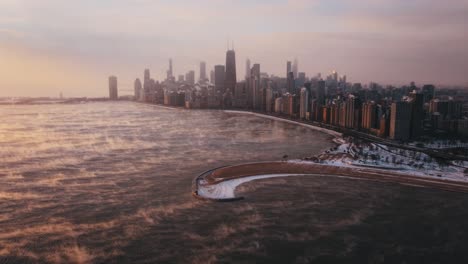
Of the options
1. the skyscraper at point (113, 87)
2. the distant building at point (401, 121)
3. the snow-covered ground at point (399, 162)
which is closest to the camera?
the snow-covered ground at point (399, 162)

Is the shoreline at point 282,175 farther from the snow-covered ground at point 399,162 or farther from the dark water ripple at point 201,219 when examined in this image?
the snow-covered ground at point 399,162

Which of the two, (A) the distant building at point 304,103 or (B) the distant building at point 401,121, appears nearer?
(B) the distant building at point 401,121

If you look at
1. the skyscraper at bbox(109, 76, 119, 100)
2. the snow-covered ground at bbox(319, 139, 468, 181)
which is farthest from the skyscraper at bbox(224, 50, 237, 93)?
the snow-covered ground at bbox(319, 139, 468, 181)

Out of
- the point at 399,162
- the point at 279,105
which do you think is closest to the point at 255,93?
the point at 279,105

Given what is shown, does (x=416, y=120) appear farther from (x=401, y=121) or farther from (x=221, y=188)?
(x=221, y=188)

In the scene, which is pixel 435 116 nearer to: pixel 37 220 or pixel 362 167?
pixel 362 167

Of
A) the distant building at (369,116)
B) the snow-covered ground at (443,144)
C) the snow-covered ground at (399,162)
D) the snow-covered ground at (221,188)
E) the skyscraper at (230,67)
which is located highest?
the skyscraper at (230,67)

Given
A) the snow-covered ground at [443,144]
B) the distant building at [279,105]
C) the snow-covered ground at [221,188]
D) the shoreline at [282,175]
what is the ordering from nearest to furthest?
the snow-covered ground at [221,188]
the shoreline at [282,175]
the snow-covered ground at [443,144]
the distant building at [279,105]

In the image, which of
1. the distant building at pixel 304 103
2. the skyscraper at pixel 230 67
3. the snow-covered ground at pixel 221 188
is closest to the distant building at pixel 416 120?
the distant building at pixel 304 103
